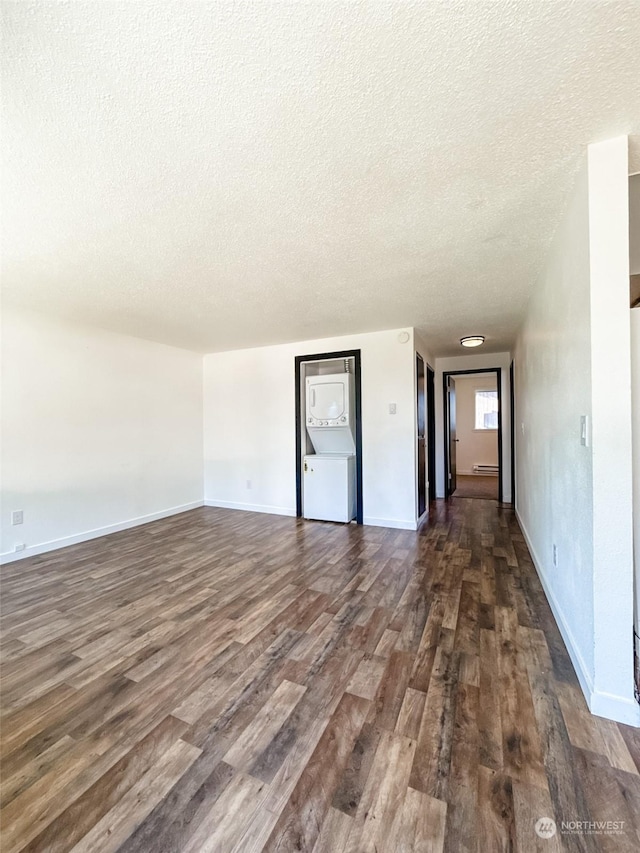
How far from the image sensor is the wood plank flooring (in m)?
1.02

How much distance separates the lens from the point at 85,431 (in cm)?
379

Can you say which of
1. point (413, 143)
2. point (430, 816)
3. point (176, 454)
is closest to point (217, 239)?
point (413, 143)

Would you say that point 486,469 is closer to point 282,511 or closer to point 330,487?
point 330,487

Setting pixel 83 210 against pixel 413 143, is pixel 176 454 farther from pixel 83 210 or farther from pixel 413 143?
pixel 413 143

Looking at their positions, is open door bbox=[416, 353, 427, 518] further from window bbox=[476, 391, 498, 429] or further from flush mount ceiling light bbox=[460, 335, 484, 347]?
window bbox=[476, 391, 498, 429]

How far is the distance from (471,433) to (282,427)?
17.0ft

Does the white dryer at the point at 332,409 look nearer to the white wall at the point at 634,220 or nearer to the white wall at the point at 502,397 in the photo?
the white wall at the point at 502,397

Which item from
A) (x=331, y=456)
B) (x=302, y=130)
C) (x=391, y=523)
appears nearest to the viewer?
(x=302, y=130)

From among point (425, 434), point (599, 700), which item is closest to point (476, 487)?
point (425, 434)

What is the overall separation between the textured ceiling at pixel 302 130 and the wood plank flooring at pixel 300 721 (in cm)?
227

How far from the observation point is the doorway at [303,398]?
427cm

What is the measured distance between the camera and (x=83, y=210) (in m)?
1.77

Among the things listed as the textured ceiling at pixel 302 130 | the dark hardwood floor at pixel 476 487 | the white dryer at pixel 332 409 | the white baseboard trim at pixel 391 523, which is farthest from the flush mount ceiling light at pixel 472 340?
the dark hardwood floor at pixel 476 487

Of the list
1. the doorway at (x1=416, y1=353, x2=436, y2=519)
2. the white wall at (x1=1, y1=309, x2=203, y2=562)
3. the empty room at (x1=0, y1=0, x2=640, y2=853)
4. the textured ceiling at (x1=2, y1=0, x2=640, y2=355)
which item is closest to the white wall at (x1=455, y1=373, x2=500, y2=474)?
the doorway at (x1=416, y1=353, x2=436, y2=519)
